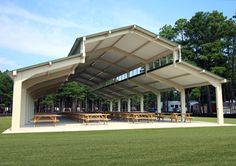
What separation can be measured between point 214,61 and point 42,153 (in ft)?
114

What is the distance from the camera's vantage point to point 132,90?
30203 mm

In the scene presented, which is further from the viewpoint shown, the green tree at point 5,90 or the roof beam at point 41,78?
the green tree at point 5,90

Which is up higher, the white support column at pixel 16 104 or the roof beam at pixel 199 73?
the roof beam at pixel 199 73

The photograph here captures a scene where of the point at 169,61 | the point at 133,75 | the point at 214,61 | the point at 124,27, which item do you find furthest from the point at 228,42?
the point at 124,27

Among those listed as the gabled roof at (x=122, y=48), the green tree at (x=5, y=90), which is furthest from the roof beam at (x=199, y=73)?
the green tree at (x=5, y=90)

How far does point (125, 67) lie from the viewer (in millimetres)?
25656

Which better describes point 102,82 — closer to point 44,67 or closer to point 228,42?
point 228,42

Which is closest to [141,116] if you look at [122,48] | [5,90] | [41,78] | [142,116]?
[142,116]

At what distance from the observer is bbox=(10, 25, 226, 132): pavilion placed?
47.2 ft

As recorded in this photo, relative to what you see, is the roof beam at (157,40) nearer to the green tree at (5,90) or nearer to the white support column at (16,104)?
the white support column at (16,104)

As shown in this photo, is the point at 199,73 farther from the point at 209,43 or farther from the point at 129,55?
the point at 209,43

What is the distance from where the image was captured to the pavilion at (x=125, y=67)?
1440 cm

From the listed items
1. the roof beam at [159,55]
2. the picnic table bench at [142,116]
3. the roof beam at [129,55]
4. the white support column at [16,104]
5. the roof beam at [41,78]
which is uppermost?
the roof beam at [129,55]

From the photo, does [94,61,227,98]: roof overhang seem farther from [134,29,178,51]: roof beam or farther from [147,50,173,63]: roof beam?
[134,29,178,51]: roof beam
